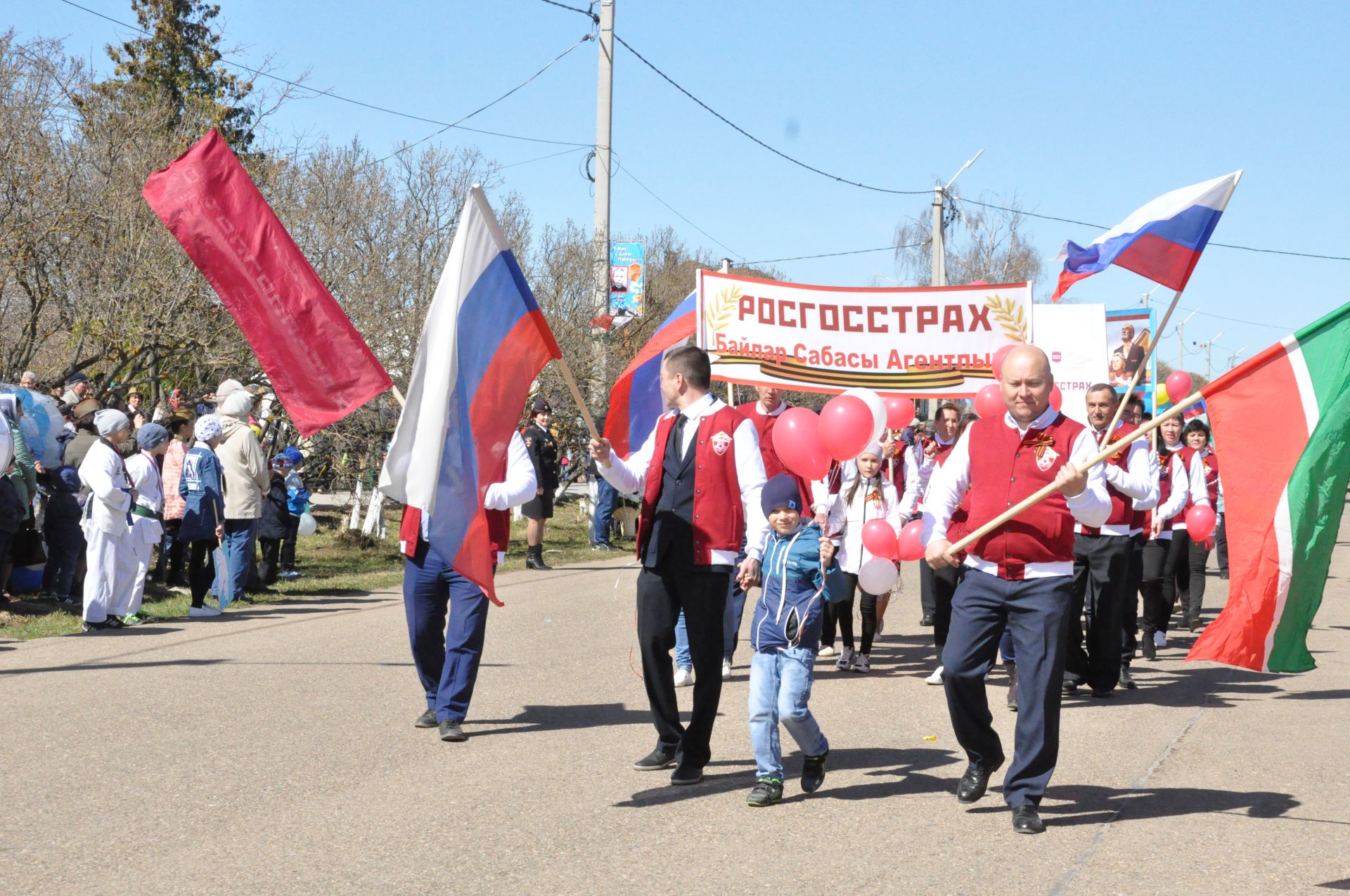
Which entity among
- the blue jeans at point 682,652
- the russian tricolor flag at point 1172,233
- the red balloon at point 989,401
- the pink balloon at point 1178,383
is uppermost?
the russian tricolor flag at point 1172,233

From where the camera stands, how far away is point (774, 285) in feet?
36.4

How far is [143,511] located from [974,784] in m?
8.08

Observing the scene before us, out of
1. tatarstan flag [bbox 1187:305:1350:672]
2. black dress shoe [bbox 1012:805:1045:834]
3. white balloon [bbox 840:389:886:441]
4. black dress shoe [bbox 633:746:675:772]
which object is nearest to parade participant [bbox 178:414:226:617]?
white balloon [bbox 840:389:886:441]

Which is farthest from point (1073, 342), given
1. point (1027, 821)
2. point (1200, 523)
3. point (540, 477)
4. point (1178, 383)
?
point (1027, 821)

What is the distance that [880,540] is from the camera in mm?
8586

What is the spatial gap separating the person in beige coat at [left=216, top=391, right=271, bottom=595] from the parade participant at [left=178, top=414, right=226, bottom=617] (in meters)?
0.48

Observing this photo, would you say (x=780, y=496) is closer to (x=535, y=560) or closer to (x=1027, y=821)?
(x=1027, y=821)

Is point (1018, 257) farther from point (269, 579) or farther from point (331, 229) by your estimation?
point (269, 579)

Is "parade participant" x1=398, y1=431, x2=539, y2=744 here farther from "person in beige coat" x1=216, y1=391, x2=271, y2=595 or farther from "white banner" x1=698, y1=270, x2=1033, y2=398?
"person in beige coat" x1=216, y1=391, x2=271, y2=595

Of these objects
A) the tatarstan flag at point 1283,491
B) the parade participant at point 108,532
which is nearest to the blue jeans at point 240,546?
the parade participant at point 108,532

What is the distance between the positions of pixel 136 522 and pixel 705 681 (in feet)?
22.7

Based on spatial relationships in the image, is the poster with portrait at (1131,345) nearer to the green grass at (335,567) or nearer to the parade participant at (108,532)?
the green grass at (335,567)

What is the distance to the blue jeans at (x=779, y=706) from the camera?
6090mm

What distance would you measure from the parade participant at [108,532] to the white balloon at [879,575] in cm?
608
